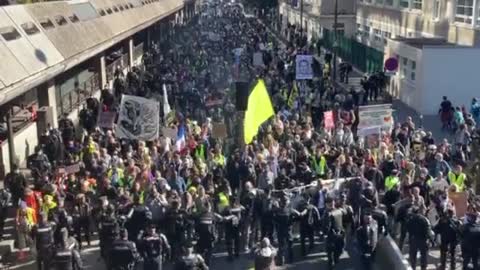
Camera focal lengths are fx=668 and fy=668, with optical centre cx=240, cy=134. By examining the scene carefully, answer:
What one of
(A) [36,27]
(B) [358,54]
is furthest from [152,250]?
(B) [358,54]

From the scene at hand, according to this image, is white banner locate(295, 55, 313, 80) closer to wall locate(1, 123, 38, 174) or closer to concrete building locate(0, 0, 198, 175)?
concrete building locate(0, 0, 198, 175)

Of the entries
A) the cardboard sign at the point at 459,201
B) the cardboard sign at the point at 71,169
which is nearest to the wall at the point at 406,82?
the cardboard sign at the point at 459,201

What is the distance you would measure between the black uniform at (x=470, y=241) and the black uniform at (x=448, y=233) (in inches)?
12.1

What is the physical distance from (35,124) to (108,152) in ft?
12.9

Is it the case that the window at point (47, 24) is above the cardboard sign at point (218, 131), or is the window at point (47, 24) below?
above

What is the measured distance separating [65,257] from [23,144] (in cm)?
858

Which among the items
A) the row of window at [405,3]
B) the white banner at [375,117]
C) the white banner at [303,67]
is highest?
the row of window at [405,3]

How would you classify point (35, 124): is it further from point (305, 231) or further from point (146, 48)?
point (146, 48)

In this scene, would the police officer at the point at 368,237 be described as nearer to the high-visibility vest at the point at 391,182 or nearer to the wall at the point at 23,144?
the high-visibility vest at the point at 391,182

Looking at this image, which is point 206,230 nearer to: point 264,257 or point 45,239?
point 264,257

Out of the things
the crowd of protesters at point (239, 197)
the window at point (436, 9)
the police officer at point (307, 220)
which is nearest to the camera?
the crowd of protesters at point (239, 197)

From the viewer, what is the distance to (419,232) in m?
11.5

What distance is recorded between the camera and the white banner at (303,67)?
24656 mm

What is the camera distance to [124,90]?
2694cm
